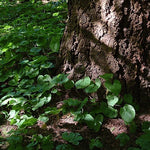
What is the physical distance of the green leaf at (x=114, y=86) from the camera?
1740 mm

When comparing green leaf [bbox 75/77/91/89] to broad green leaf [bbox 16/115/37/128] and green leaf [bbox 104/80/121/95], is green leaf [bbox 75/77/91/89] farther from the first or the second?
broad green leaf [bbox 16/115/37/128]

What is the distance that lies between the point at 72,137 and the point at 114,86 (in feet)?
1.91

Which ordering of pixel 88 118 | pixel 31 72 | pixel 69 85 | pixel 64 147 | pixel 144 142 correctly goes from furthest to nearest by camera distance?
pixel 31 72, pixel 69 85, pixel 88 118, pixel 64 147, pixel 144 142

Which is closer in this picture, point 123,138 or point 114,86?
point 123,138

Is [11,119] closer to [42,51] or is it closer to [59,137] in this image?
[59,137]

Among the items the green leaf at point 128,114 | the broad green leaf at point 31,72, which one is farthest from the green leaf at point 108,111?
the broad green leaf at point 31,72

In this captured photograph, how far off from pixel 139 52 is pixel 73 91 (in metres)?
0.80

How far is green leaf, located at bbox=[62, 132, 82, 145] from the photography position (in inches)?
63.8

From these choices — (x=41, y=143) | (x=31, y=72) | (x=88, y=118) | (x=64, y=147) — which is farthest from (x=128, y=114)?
(x=31, y=72)

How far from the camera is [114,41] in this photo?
181 cm

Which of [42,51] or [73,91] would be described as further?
[42,51]

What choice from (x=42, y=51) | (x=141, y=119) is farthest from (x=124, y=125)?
(x=42, y=51)

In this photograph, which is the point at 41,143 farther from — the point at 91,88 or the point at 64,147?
the point at 91,88

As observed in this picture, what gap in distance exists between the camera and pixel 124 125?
1.79 metres
